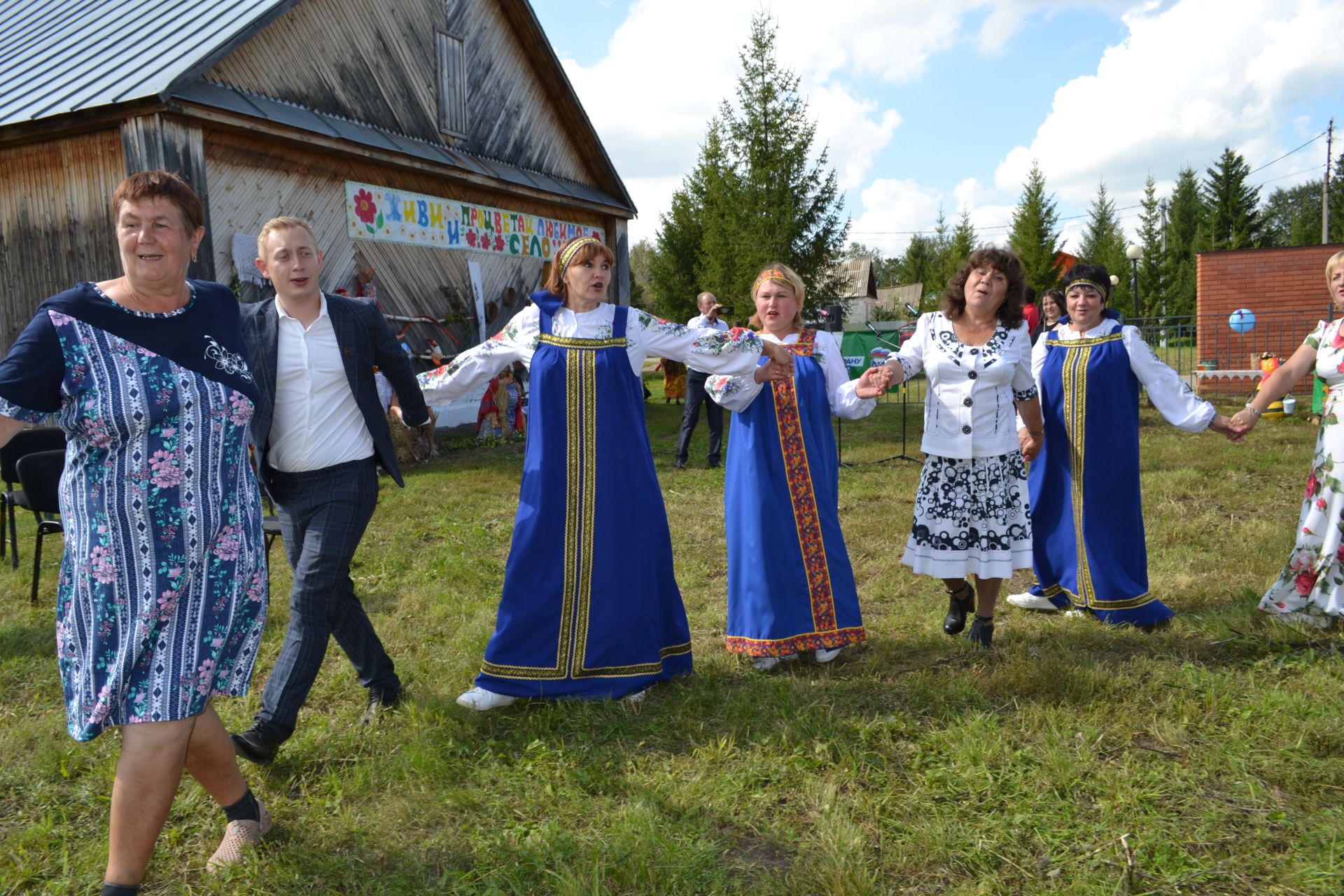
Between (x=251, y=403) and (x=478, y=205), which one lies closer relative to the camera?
(x=251, y=403)

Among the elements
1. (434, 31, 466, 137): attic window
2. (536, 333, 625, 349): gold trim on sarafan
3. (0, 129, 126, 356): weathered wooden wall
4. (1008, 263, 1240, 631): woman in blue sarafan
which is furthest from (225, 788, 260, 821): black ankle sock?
(434, 31, 466, 137): attic window

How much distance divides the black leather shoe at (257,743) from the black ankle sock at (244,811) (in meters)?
0.46

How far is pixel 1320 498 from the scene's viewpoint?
4.58m

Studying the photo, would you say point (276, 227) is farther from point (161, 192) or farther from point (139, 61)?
point (139, 61)

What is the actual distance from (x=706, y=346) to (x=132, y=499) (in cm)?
233

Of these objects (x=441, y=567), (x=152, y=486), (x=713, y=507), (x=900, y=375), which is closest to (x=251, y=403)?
(x=152, y=486)

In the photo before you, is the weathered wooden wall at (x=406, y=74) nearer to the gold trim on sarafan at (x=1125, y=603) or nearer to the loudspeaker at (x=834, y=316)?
the loudspeaker at (x=834, y=316)

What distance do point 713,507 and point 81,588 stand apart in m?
6.13

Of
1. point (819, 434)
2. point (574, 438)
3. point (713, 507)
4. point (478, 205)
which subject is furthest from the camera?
point (478, 205)

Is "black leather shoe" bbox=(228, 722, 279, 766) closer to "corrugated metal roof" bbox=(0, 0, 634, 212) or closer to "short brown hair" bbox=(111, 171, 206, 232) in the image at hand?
"short brown hair" bbox=(111, 171, 206, 232)

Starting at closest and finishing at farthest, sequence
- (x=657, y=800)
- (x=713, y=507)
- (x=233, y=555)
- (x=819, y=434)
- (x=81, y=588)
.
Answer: (x=81, y=588)
(x=233, y=555)
(x=657, y=800)
(x=819, y=434)
(x=713, y=507)

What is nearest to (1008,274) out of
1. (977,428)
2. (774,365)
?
(977,428)

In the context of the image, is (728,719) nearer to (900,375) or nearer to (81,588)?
(900,375)

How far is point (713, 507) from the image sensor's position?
27.1 feet
